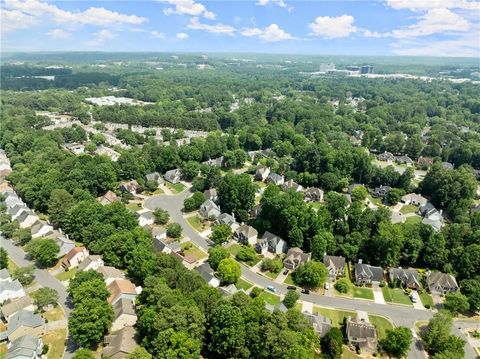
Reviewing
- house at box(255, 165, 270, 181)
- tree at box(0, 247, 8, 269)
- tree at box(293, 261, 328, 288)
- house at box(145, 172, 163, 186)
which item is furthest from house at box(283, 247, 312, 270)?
tree at box(0, 247, 8, 269)

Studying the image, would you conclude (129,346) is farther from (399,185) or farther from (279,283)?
(399,185)

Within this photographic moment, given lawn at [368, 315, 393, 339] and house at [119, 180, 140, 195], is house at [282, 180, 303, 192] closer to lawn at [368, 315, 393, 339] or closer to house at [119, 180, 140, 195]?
house at [119, 180, 140, 195]

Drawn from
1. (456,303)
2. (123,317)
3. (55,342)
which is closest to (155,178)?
(123,317)

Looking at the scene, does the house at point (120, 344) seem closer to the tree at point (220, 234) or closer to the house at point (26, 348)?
the house at point (26, 348)

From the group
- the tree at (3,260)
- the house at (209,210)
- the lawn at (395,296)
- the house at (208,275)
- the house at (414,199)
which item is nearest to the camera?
the lawn at (395,296)

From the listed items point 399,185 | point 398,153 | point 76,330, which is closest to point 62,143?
point 76,330

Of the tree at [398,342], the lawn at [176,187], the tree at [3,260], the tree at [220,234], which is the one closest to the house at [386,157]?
the lawn at [176,187]
